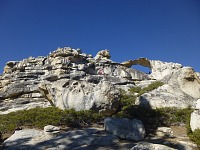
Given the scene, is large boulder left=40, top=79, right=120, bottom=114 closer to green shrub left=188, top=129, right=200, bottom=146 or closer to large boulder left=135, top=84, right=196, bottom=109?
large boulder left=135, top=84, right=196, bottom=109

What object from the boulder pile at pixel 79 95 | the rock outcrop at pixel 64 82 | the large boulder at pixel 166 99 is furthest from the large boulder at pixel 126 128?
the large boulder at pixel 166 99

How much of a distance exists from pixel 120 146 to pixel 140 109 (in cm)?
525

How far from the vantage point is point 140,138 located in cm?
1011

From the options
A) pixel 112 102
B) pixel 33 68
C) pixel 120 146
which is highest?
pixel 33 68

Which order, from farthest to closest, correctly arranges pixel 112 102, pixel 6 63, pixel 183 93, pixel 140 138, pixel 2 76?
pixel 6 63, pixel 2 76, pixel 183 93, pixel 112 102, pixel 140 138

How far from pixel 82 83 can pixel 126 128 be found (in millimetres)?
5229

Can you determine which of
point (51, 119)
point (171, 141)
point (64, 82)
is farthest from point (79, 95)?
point (171, 141)

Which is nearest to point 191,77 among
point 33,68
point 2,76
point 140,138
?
point 140,138

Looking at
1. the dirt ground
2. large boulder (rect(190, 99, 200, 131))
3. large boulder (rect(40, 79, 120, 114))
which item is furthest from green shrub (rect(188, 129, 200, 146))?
large boulder (rect(40, 79, 120, 114))

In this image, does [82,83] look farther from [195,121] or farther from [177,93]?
[195,121]

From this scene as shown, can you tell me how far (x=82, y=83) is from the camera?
48.1 feet

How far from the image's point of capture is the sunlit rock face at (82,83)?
13.7 m

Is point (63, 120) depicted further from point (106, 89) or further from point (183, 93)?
point (183, 93)

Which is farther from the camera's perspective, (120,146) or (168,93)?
(168,93)
